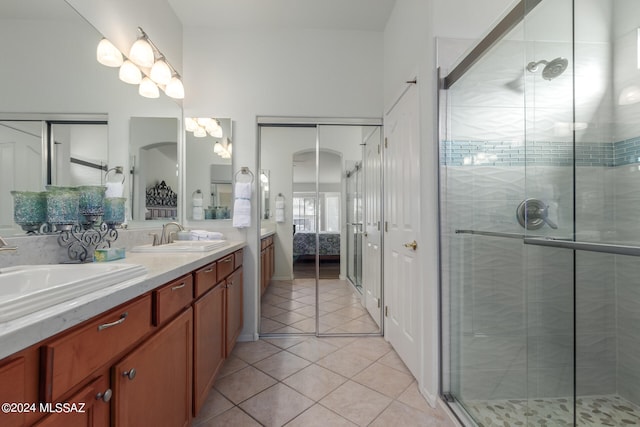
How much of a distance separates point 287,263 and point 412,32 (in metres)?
3.48

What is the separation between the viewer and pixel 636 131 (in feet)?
5.20

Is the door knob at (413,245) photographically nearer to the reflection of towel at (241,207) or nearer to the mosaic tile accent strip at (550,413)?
the mosaic tile accent strip at (550,413)

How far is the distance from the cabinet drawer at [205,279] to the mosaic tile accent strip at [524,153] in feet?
4.82

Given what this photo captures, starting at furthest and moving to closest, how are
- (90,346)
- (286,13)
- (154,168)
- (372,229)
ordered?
1. (372,229)
2. (286,13)
3. (154,168)
4. (90,346)

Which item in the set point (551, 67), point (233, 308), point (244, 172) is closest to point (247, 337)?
point (233, 308)

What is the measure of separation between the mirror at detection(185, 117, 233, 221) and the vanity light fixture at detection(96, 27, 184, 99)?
0.33m

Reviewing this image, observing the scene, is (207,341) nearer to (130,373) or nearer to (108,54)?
(130,373)

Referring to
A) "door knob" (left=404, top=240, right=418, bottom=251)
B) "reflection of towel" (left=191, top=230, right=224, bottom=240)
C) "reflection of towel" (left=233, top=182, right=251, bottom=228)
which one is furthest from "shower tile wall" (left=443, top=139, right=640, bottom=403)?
"reflection of towel" (left=191, top=230, right=224, bottom=240)

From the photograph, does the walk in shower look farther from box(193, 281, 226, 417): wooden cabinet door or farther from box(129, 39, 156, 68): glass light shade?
box(129, 39, 156, 68): glass light shade

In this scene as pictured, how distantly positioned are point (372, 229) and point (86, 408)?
2.55 metres

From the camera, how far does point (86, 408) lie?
27.9 inches

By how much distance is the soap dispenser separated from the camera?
Result: 8.55 feet

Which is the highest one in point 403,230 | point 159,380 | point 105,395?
point 403,230

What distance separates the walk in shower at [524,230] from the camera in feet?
4.81
